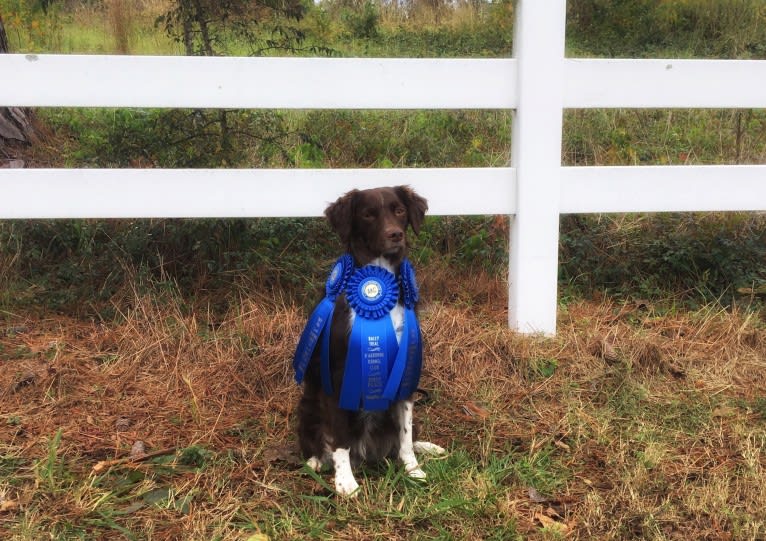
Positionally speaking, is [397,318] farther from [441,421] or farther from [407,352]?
[441,421]

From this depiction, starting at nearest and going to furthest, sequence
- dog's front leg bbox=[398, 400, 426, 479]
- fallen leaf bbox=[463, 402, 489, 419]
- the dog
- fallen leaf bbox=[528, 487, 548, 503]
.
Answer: fallen leaf bbox=[528, 487, 548, 503] < the dog < dog's front leg bbox=[398, 400, 426, 479] < fallen leaf bbox=[463, 402, 489, 419]

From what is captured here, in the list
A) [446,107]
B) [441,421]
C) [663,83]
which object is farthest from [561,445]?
[663,83]

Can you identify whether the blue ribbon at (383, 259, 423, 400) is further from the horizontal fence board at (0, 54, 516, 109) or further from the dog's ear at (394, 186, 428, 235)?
the horizontal fence board at (0, 54, 516, 109)

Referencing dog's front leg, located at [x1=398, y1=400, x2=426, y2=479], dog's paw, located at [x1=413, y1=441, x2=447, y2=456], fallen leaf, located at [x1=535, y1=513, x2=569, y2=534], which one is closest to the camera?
fallen leaf, located at [x1=535, y1=513, x2=569, y2=534]

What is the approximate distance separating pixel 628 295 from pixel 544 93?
141 centimetres

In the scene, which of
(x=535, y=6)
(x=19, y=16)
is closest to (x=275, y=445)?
(x=535, y=6)

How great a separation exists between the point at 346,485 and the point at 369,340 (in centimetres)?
52

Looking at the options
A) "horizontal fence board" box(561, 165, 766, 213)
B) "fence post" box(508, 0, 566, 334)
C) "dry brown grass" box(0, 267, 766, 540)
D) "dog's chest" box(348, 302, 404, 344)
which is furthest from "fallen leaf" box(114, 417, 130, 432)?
"horizontal fence board" box(561, 165, 766, 213)

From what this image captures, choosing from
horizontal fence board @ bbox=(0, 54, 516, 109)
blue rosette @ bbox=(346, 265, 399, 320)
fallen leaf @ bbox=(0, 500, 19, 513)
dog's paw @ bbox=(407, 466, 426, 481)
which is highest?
horizontal fence board @ bbox=(0, 54, 516, 109)

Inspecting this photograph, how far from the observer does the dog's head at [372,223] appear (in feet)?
8.46

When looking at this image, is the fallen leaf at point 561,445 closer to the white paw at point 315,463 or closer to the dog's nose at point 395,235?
the white paw at point 315,463

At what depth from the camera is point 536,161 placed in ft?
11.6

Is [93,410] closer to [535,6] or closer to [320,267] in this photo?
[320,267]

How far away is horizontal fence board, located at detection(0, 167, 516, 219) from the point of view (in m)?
3.33
